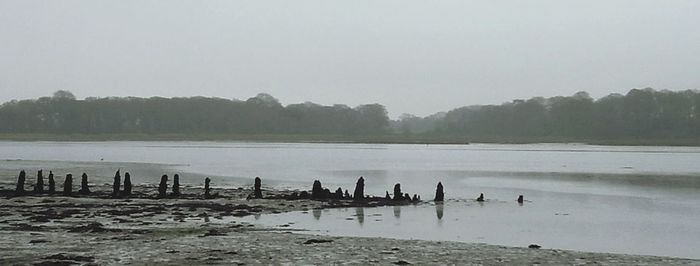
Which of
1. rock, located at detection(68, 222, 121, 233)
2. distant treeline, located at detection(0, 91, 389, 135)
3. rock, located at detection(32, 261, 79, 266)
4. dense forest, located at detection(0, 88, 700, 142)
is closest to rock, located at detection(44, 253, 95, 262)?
rock, located at detection(32, 261, 79, 266)

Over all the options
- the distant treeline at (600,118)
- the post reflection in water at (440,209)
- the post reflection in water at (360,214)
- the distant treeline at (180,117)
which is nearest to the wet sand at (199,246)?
the post reflection in water at (360,214)

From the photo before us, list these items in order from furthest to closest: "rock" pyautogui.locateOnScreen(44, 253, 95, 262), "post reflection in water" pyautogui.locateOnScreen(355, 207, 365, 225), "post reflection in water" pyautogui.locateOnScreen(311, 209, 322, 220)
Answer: "post reflection in water" pyautogui.locateOnScreen(311, 209, 322, 220) < "post reflection in water" pyautogui.locateOnScreen(355, 207, 365, 225) < "rock" pyautogui.locateOnScreen(44, 253, 95, 262)

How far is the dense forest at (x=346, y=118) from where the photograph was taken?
398 feet

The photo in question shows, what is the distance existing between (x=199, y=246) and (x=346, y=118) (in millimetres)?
144757

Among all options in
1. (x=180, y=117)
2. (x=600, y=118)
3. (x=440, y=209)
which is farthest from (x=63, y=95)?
(x=440, y=209)

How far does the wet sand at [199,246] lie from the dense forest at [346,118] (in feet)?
362

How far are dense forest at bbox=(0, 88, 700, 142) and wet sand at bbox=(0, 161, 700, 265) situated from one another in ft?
362

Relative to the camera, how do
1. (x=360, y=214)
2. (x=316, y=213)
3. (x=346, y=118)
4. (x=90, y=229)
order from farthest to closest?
1. (x=346, y=118)
2. (x=360, y=214)
3. (x=316, y=213)
4. (x=90, y=229)

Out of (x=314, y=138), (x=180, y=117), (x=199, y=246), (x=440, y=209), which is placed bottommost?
(x=440, y=209)

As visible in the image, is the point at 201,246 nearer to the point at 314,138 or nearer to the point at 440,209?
the point at 440,209

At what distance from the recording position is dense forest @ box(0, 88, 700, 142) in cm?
12119

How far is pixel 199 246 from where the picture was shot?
50.0ft

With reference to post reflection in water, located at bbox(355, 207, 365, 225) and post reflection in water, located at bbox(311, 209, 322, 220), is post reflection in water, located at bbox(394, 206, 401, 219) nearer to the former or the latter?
post reflection in water, located at bbox(355, 207, 365, 225)

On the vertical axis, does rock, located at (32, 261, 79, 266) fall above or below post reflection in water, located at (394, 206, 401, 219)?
above
